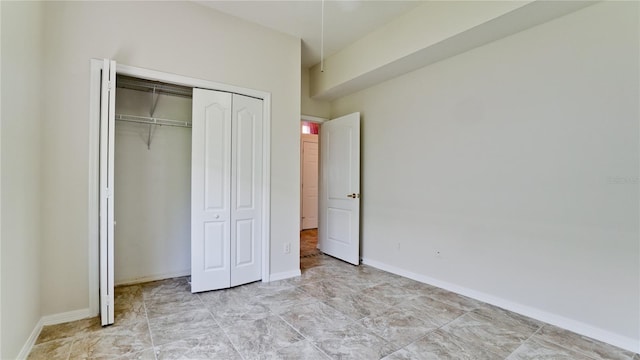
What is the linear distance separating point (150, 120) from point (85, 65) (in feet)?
2.73

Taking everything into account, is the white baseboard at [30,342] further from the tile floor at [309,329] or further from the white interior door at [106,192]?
the white interior door at [106,192]

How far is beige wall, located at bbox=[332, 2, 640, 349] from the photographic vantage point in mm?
2078

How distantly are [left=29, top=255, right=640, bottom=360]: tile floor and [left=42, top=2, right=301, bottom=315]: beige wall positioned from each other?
0.52 meters

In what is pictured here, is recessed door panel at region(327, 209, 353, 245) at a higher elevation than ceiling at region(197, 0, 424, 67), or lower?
lower

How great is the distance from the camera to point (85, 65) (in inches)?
94.8

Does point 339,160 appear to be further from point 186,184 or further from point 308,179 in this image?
point 308,179

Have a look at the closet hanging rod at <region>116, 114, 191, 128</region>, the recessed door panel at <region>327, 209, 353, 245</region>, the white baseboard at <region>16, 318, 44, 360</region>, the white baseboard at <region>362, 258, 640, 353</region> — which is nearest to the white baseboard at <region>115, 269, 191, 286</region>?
the white baseboard at <region>16, 318, 44, 360</region>

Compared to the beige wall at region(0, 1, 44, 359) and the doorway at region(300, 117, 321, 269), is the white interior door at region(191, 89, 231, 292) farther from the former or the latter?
the doorway at region(300, 117, 321, 269)

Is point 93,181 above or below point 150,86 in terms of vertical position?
below

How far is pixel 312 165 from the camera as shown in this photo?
7070 mm

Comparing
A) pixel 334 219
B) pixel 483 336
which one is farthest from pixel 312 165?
pixel 483 336

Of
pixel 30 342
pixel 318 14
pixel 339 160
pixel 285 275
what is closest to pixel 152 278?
pixel 30 342

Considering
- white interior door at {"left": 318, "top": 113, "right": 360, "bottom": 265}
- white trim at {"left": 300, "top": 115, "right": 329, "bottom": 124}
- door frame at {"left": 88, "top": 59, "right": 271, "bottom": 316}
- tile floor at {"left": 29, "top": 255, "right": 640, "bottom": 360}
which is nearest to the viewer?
tile floor at {"left": 29, "top": 255, "right": 640, "bottom": 360}

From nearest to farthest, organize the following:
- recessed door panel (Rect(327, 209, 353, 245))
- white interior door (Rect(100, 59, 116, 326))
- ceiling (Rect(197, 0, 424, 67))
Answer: white interior door (Rect(100, 59, 116, 326)) → ceiling (Rect(197, 0, 424, 67)) → recessed door panel (Rect(327, 209, 353, 245))
